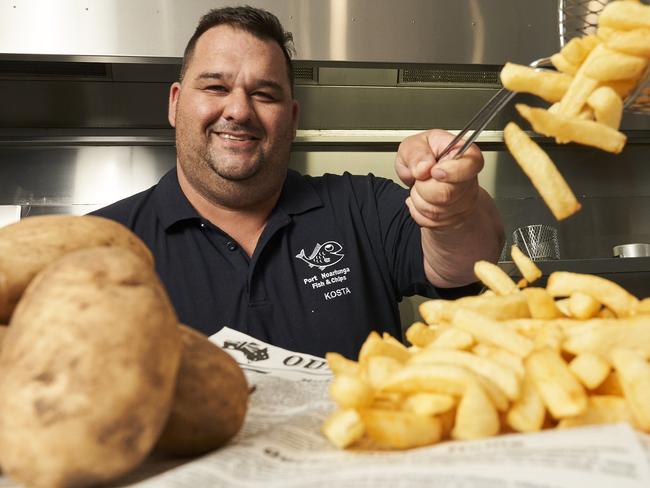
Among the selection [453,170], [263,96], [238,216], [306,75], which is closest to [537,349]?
[453,170]

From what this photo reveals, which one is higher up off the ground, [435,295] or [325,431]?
[325,431]

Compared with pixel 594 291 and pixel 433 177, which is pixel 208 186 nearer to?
pixel 433 177

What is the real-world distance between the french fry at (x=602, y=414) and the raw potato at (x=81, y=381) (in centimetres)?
41

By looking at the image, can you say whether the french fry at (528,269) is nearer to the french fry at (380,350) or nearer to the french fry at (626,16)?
the french fry at (380,350)

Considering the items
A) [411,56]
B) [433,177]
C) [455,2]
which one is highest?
[455,2]

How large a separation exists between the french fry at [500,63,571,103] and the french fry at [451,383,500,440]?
17.4 inches

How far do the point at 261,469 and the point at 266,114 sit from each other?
73.6 inches

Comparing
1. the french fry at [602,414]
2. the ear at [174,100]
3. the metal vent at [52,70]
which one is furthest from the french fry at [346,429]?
the metal vent at [52,70]

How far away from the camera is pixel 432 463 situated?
26.9 inches

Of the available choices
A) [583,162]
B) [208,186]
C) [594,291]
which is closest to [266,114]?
[208,186]

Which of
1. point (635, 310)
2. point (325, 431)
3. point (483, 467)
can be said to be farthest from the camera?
point (635, 310)

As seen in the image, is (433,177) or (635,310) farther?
(433,177)

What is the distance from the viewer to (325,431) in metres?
0.78

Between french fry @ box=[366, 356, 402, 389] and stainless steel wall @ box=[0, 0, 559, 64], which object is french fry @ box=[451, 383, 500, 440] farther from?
stainless steel wall @ box=[0, 0, 559, 64]
